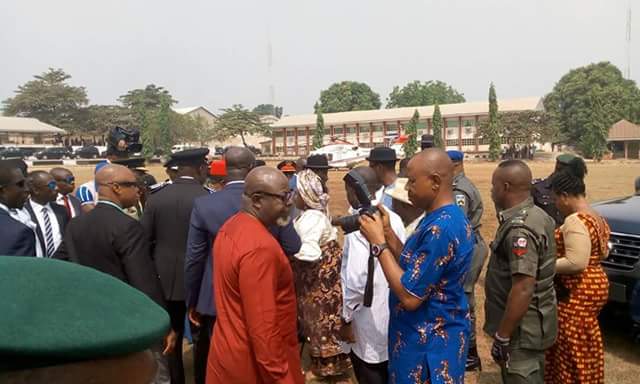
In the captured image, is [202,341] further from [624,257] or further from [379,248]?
[624,257]

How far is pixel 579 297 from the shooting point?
356cm

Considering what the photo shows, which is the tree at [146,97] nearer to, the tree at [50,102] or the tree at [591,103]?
the tree at [50,102]

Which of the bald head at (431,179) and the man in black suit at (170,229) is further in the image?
the man in black suit at (170,229)

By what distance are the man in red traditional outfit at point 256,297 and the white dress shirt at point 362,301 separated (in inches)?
27.3

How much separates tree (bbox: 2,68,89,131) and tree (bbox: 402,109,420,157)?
41.6 meters

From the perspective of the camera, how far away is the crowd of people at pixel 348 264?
2.61 m

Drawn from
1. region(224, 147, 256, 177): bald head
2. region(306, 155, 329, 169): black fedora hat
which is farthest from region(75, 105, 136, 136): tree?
region(224, 147, 256, 177): bald head

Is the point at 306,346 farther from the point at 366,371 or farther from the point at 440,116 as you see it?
the point at 440,116

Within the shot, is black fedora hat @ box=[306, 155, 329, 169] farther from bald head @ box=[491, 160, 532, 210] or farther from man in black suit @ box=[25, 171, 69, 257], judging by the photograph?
bald head @ box=[491, 160, 532, 210]

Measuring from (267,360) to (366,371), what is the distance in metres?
1.19

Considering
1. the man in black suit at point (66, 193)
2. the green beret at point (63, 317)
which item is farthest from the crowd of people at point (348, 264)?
the green beret at point (63, 317)

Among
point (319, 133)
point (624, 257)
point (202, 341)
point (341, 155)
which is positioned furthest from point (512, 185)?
point (319, 133)

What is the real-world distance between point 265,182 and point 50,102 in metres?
72.9

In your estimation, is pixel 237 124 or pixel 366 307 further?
pixel 237 124
